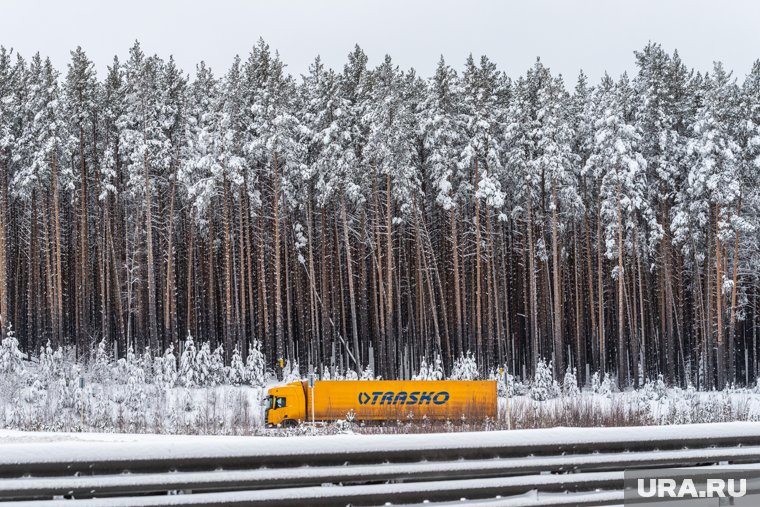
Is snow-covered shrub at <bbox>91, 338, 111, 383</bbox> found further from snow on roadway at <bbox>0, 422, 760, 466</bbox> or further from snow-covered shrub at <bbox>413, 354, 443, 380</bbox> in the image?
snow on roadway at <bbox>0, 422, 760, 466</bbox>

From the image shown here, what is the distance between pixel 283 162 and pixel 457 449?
39.5 metres

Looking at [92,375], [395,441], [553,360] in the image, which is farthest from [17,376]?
[395,441]

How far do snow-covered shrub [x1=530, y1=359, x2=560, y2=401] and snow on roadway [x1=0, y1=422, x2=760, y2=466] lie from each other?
Answer: 32.9 metres

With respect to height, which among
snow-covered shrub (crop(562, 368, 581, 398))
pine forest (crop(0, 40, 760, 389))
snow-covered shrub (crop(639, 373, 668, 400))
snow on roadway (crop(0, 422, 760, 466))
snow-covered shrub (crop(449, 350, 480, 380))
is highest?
pine forest (crop(0, 40, 760, 389))

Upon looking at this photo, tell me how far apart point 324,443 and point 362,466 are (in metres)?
0.31

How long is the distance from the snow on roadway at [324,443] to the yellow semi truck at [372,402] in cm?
2296

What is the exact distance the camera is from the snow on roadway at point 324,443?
17.2 ft

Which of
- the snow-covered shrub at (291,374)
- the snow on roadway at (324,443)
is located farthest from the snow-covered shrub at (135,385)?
the snow on roadway at (324,443)

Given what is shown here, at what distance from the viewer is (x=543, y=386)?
1588 inches

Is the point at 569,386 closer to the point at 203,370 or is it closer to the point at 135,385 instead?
the point at 203,370

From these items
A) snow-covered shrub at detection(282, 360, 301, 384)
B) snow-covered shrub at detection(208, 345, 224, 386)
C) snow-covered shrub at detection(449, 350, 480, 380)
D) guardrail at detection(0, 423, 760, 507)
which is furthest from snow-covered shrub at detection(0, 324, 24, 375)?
guardrail at detection(0, 423, 760, 507)

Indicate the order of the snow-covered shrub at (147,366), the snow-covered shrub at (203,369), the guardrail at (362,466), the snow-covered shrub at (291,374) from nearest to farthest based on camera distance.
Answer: the guardrail at (362,466), the snow-covered shrub at (147,366), the snow-covered shrub at (291,374), the snow-covered shrub at (203,369)

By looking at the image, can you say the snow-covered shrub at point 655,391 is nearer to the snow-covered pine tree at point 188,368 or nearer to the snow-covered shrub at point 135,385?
the snow-covered pine tree at point 188,368

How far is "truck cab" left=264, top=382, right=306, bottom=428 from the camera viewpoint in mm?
30281
